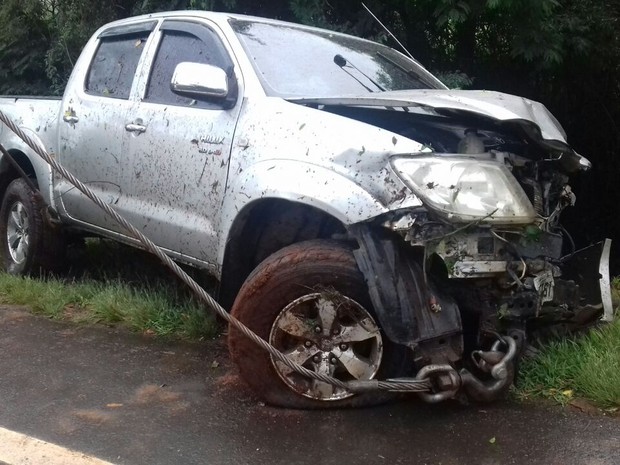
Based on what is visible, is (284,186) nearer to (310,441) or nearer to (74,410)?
(310,441)

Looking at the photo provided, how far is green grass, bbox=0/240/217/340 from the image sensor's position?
484 cm

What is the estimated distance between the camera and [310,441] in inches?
131

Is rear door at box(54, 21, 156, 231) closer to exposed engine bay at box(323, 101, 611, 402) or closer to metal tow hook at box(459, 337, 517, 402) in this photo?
exposed engine bay at box(323, 101, 611, 402)

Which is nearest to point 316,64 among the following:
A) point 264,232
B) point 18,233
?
point 264,232

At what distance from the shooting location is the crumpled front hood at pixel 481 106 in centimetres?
335

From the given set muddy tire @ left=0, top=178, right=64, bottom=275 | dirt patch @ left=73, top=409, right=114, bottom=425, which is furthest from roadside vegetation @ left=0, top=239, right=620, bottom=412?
dirt patch @ left=73, top=409, right=114, bottom=425

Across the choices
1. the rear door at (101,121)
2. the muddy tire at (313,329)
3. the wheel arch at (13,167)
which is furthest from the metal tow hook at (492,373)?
the wheel arch at (13,167)

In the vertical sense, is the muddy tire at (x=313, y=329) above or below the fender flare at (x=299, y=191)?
below

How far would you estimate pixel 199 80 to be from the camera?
154 inches

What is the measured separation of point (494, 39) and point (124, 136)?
4115mm

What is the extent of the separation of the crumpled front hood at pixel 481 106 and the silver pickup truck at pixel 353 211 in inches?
0.5

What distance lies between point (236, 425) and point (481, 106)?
1887 mm

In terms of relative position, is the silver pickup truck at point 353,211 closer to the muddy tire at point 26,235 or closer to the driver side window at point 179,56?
the driver side window at point 179,56

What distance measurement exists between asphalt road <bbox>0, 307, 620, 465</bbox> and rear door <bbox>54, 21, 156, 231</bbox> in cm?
130
